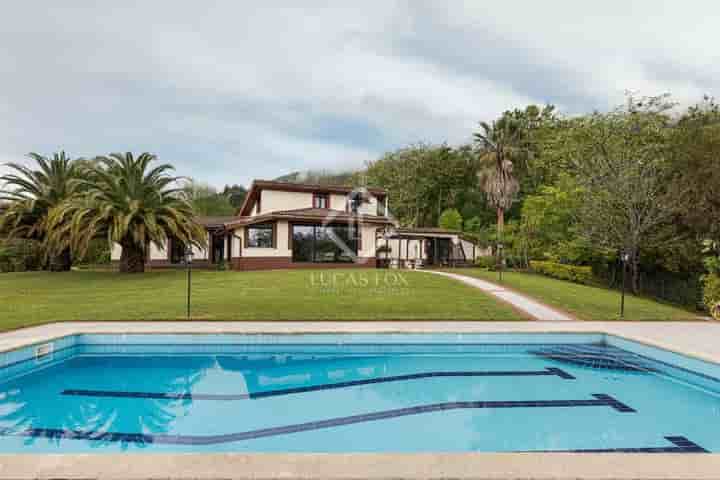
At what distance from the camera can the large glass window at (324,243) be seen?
23625mm

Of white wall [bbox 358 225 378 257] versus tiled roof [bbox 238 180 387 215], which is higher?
tiled roof [bbox 238 180 387 215]

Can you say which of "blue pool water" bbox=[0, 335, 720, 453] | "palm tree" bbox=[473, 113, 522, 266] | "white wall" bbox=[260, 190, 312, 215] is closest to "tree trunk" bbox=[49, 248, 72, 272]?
"white wall" bbox=[260, 190, 312, 215]

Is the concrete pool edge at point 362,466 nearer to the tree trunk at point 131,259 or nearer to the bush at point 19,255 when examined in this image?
the tree trunk at point 131,259

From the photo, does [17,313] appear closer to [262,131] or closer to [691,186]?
[262,131]

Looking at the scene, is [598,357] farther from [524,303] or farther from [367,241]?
[367,241]

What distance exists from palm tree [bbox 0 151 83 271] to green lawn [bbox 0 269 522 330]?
4.50m

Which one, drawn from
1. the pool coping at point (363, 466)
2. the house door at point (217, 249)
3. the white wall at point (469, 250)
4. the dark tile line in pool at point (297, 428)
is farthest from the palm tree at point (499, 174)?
the pool coping at point (363, 466)

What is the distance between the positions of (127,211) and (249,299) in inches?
372

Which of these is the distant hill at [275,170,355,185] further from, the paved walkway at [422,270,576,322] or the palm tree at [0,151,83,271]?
the paved walkway at [422,270,576,322]

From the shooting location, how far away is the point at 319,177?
193 ft

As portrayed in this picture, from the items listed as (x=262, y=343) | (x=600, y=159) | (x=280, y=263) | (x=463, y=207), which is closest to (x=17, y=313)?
(x=262, y=343)

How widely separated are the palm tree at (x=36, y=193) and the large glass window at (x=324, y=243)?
11.7m

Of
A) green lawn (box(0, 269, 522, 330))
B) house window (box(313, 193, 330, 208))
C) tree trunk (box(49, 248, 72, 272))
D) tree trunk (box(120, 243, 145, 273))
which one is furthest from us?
house window (box(313, 193, 330, 208))

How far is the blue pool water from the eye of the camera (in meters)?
4.77
